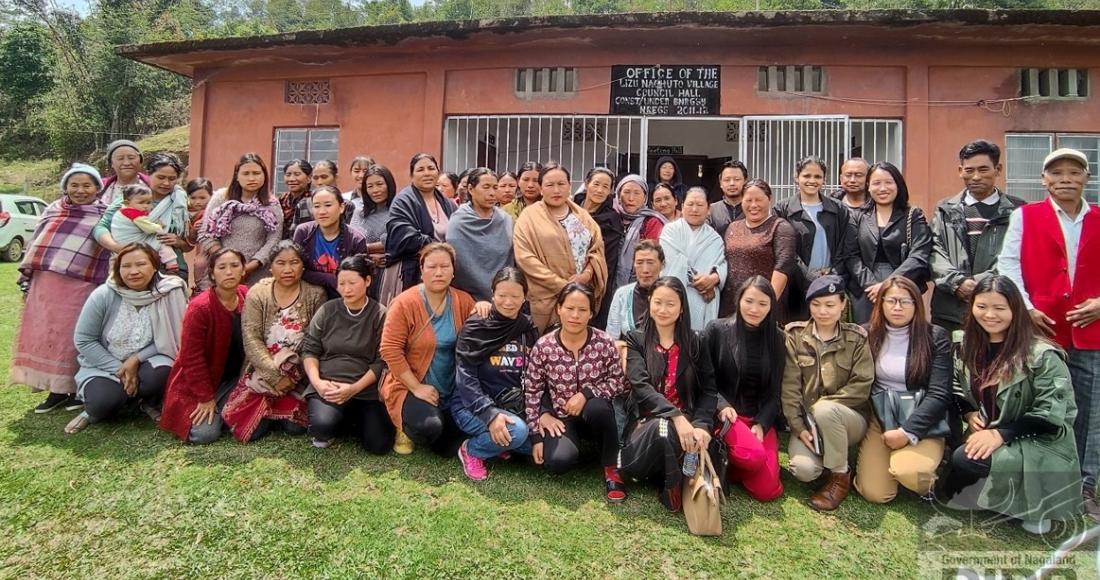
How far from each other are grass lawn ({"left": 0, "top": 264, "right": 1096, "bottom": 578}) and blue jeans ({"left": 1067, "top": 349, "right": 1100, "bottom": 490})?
0.60 metres

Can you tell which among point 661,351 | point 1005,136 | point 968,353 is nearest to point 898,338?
point 968,353

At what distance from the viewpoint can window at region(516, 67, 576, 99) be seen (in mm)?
6902

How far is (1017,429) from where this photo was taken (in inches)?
107

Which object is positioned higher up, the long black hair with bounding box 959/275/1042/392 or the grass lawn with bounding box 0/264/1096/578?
the long black hair with bounding box 959/275/1042/392

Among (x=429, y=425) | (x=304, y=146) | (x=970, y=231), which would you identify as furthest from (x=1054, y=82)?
(x=304, y=146)

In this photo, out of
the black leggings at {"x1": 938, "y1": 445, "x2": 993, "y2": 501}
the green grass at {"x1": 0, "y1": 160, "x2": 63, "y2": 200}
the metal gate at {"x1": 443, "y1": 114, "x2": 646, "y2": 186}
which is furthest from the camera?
the green grass at {"x1": 0, "y1": 160, "x2": 63, "y2": 200}

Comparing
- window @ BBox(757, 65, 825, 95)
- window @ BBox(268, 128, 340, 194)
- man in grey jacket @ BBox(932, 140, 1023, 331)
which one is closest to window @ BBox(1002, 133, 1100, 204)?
window @ BBox(757, 65, 825, 95)

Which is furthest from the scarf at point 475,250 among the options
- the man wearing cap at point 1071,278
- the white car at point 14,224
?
the white car at point 14,224

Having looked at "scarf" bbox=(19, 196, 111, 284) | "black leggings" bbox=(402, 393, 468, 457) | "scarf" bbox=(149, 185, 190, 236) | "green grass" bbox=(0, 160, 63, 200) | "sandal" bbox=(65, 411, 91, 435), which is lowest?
"sandal" bbox=(65, 411, 91, 435)

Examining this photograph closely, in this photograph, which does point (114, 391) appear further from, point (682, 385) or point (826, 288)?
point (826, 288)

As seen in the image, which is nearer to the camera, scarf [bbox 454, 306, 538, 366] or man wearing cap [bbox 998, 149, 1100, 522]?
man wearing cap [bbox 998, 149, 1100, 522]

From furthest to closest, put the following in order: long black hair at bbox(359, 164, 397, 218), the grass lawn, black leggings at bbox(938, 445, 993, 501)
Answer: long black hair at bbox(359, 164, 397, 218)
black leggings at bbox(938, 445, 993, 501)
the grass lawn

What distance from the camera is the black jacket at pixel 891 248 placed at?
3432 millimetres

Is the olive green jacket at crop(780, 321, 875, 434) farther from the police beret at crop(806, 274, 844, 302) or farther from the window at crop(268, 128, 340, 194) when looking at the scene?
the window at crop(268, 128, 340, 194)
